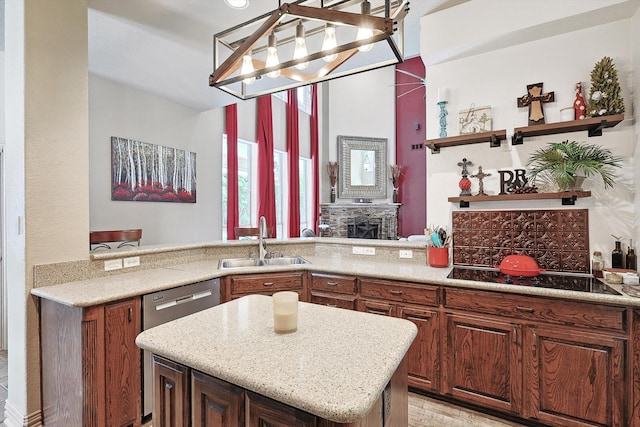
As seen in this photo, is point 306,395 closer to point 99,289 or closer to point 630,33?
point 99,289

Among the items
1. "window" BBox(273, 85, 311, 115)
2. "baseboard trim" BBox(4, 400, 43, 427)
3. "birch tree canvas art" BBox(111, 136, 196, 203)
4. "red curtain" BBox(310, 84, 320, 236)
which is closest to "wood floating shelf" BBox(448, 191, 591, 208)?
"baseboard trim" BBox(4, 400, 43, 427)

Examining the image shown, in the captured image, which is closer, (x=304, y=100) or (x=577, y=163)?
(x=577, y=163)

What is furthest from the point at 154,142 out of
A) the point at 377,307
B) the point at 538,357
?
the point at 538,357

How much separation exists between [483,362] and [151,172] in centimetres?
434

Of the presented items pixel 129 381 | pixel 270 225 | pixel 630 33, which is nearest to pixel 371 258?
pixel 129 381

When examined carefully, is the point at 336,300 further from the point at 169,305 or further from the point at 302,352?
the point at 302,352

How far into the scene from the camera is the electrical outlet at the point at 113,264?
7.68ft

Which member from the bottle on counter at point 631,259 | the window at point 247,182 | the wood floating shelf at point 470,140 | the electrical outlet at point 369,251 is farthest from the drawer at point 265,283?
the window at point 247,182

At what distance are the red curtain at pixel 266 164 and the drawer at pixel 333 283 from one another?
367 cm

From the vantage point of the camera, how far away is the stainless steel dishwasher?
200cm

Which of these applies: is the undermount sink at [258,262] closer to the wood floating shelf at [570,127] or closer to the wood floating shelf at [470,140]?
the wood floating shelf at [470,140]

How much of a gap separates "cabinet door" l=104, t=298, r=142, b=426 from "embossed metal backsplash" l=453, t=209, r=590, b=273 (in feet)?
8.08

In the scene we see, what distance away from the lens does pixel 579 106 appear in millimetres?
2256

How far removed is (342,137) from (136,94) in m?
4.65
